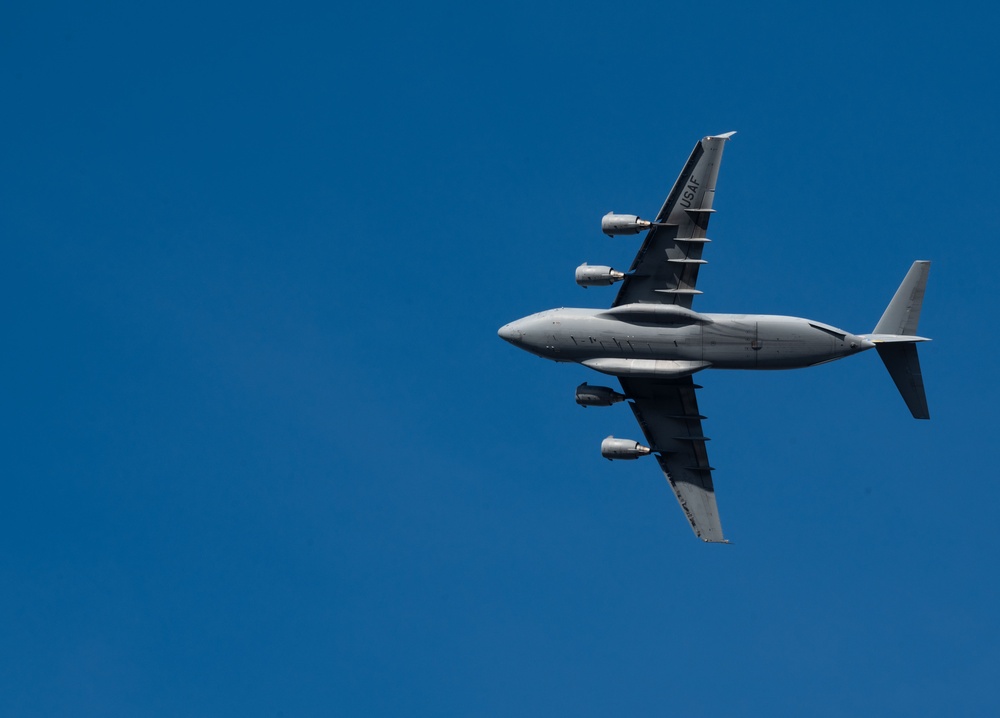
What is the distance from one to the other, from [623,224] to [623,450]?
1381cm

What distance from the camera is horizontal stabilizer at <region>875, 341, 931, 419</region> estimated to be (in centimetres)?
7694

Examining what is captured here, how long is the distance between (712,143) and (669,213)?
4067 millimetres

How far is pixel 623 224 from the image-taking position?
7756cm

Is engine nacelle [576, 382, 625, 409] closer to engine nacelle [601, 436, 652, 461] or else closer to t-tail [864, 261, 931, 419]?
engine nacelle [601, 436, 652, 461]

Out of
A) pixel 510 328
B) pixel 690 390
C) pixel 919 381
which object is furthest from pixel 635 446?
pixel 919 381

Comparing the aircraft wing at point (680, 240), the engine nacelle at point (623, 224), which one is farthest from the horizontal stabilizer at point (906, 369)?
the engine nacelle at point (623, 224)

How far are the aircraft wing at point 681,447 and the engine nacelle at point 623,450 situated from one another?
757 mm

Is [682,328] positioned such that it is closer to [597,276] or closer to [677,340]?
[677,340]

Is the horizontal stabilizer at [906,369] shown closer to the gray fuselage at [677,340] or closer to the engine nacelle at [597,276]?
the gray fuselage at [677,340]

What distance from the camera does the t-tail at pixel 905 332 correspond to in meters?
76.9

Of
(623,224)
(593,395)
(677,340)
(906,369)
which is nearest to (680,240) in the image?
(623,224)

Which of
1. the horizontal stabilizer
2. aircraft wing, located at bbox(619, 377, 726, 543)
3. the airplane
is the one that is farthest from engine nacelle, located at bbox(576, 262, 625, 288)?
the horizontal stabilizer

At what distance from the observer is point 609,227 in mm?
77750

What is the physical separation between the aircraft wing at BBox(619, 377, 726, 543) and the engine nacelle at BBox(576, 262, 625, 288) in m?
7.31
